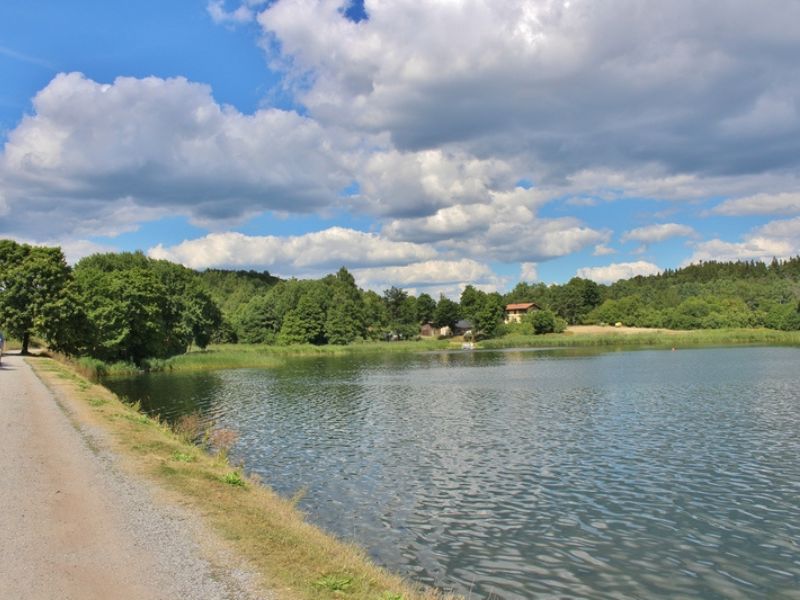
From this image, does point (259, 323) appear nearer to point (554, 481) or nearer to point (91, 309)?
point (91, 309)

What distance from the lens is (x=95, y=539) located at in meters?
9.94

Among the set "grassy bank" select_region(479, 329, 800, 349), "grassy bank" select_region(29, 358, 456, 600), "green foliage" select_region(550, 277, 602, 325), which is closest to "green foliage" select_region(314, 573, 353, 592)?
"grassy bank" select_region(29, 358, 456, 600)

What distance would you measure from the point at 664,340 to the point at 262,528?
119m

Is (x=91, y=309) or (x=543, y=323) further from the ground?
(x=91, y=309)

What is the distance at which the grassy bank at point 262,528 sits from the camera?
8820mm

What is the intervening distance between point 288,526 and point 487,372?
172ft

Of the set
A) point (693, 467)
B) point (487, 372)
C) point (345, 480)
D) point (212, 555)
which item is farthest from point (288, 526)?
point (487, 372)

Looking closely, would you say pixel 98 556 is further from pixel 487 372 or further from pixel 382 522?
pixel 487 372

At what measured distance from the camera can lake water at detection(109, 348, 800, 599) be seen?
476 inches

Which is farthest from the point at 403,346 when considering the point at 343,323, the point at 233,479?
the point at 233,479

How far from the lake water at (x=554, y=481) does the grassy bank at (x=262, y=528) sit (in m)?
1.90

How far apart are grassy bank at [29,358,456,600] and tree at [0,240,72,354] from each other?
138 feet

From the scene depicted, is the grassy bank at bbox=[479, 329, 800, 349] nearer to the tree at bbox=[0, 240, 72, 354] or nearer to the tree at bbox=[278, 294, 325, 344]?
the tree at bbox=[278, 294, 325, 344]

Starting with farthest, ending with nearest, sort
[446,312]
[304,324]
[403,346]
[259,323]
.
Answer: [446,312] → [259,323] → [403,346] → [304,324]
